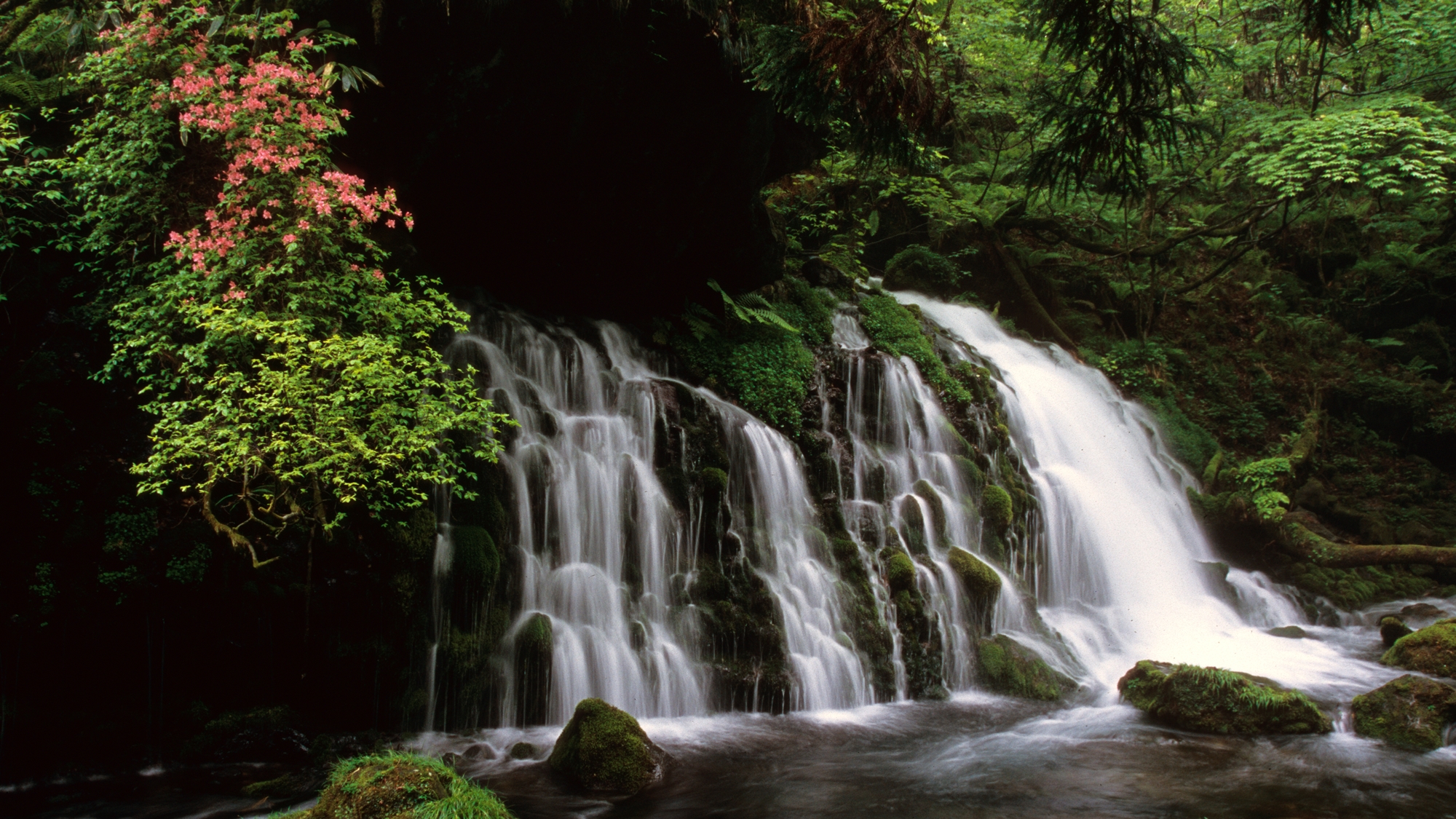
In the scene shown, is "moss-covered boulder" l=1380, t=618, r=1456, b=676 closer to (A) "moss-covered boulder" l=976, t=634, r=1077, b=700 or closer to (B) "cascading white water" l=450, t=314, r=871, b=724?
(A) "moss-covered boulder" l=976, t=634, r=1077, b=700

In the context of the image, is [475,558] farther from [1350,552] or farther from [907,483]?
[1350,552]

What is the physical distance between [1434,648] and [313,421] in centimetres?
1244

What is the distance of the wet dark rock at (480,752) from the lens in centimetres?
680

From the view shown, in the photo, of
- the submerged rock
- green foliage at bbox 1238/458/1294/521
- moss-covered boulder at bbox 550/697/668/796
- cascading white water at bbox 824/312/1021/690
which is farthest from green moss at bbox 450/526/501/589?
green foliage at bbox 1238/458/1294/521

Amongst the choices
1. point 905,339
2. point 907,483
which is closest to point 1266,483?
point 905,339

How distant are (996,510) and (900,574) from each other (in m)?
2.49

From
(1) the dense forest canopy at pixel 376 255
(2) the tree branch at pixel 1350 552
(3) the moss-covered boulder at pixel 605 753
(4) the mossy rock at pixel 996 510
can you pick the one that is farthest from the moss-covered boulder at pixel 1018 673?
(2) the tree branch at pixel 1350 552

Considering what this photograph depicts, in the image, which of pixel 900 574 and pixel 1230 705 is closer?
pixel 1230 705

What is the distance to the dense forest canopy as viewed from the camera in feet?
19.8

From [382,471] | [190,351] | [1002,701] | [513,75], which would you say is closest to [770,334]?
[513,75]

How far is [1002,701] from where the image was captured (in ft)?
29.7

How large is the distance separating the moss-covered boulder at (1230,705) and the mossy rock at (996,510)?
3290 millimetres

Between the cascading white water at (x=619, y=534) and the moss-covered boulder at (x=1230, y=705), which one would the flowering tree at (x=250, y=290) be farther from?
the moss-covered boulder at (x=1230, y=705)

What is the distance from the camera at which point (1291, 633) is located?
11.8 meters
